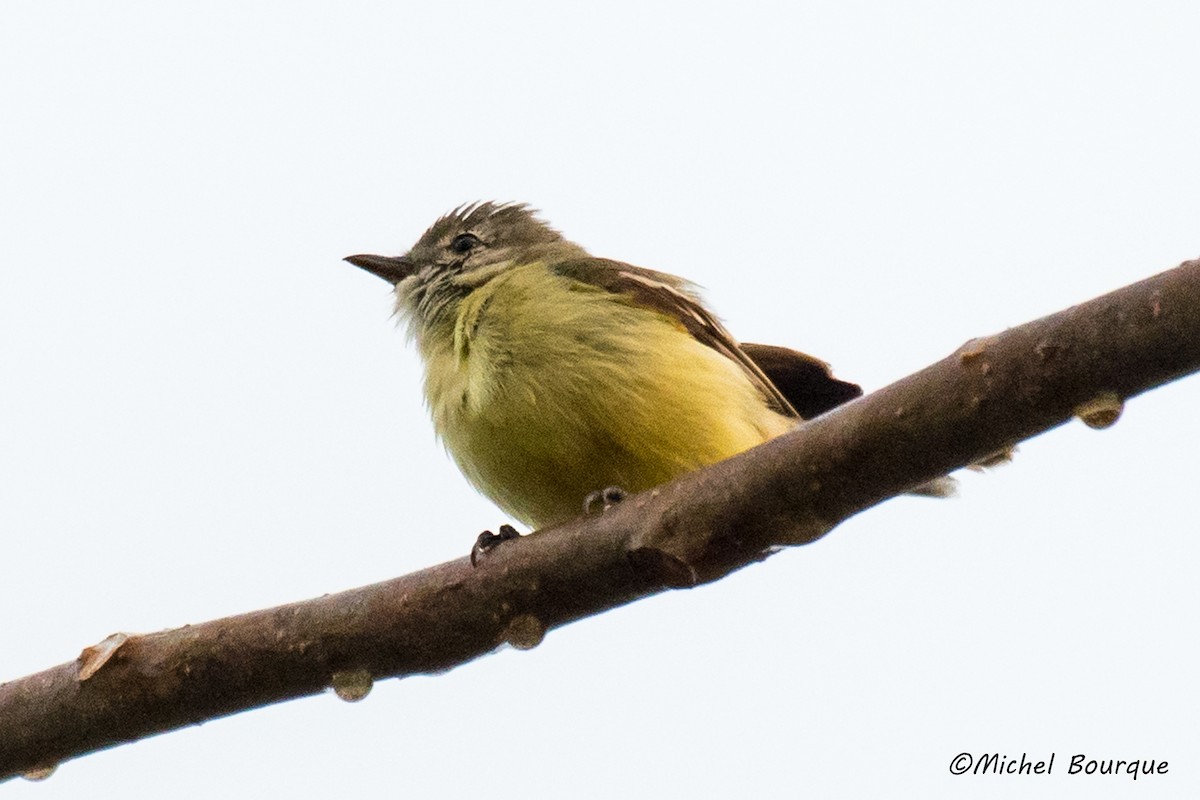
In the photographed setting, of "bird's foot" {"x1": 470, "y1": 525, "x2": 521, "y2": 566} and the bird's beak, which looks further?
the bird's beak

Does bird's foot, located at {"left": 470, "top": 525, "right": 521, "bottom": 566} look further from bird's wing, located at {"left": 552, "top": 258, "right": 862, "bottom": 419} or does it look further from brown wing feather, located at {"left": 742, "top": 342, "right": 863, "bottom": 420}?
brown wing feather, located at {"left": 742, "top": 342, "right": 863, "bottom": 420}

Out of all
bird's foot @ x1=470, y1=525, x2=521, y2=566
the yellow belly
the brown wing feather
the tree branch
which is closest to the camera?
the tree branch

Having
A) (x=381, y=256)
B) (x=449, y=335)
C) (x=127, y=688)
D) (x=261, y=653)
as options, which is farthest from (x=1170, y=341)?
(x=381, y=256)

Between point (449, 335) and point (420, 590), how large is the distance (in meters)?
1.83

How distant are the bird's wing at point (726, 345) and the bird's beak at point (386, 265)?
1137mm

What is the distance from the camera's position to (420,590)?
12.9 feet

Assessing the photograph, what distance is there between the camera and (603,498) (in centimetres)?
480

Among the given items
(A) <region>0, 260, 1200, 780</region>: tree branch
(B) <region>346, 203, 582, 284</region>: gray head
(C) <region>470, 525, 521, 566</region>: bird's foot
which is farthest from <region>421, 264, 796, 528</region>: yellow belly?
(A) <region>0, 260, 1200, 780</region>: tree branch

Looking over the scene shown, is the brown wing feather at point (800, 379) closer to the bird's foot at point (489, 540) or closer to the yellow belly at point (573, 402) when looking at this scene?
the yellow belly at point (573, 402)

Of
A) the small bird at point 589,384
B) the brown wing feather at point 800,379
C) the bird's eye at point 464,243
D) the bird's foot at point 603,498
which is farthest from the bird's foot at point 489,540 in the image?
the bird's eye at point 464,243

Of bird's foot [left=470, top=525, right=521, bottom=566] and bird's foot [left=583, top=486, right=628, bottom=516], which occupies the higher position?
bird's foot [left=583, top=486, right=628, bottom=516]

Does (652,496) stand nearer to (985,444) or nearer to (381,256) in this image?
(985,444)

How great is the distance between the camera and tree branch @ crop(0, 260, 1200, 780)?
3242 millimetres

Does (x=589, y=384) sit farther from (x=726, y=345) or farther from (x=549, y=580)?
(x=549, y=580)
